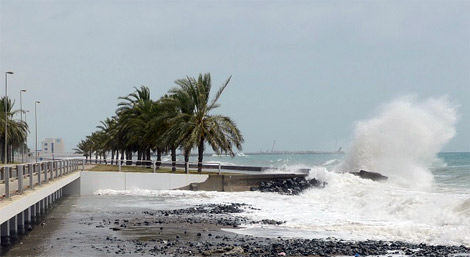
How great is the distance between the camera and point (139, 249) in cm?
1602

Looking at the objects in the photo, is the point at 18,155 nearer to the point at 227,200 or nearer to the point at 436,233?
the point at 227,200

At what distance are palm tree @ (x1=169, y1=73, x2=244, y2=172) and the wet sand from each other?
60.6 ft

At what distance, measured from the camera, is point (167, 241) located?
1748cm

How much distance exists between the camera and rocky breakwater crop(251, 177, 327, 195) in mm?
38375

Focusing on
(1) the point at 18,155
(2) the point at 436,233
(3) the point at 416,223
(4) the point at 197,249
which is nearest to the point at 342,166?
(3) the point at 416,223

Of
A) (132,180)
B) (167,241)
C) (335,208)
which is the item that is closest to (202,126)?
(132,180)

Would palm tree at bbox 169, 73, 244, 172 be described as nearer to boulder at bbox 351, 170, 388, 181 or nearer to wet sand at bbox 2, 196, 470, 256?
boulder at bbox 351, 170, 388, 181

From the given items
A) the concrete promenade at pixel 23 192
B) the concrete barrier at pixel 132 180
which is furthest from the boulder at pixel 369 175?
the concrete promenade at pixel 23 192

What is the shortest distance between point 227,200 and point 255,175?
6.38 metres

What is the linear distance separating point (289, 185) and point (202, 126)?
7532 mm

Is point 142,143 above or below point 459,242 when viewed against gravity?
above

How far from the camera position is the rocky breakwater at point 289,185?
38.4m

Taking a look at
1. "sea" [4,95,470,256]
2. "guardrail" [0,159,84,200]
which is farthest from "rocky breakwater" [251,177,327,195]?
"guardrail" [0,159,84,200]

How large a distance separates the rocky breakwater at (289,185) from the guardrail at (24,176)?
15045mm
